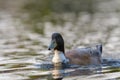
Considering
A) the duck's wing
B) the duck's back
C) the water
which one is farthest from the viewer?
the duck's wing

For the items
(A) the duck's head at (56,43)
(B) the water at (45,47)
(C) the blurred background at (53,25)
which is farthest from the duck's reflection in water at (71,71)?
(C) the blurred background at (53,25)

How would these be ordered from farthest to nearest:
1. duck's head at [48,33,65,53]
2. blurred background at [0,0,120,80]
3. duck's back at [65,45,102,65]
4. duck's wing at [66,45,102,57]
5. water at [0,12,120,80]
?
blurred background at [0,0,120,80]
duck's wing at [66,45,102,57]
duck's back at [65,45,102,65]
duck's head at [48,33,65,53]
water at [0,12,120,80]

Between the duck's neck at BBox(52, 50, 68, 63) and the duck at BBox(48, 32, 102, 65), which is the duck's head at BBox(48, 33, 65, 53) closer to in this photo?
the duck at BBox(48, 32, 102, 65)

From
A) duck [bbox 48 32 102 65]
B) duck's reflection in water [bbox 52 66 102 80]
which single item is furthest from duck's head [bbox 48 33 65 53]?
duck's reflection in water [bbox 52 66 102 80]

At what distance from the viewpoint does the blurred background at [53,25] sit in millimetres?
18156

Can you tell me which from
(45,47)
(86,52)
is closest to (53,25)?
(45,47)

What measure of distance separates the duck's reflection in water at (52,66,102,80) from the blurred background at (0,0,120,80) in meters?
1.27

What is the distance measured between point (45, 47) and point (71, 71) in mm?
4444

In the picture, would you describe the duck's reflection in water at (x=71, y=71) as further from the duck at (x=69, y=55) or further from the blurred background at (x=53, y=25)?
the blurred background at (x=53, y=25)

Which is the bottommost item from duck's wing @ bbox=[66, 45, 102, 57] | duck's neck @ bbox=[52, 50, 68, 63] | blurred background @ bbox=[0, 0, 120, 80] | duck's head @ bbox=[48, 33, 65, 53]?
duck's neck @ bbox=[52, 50, 68, 63]

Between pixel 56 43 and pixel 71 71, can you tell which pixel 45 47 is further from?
pixel 71 71

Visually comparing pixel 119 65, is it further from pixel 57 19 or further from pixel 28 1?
pixel 28 1

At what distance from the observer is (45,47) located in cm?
1866

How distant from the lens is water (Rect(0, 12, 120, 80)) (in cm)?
1371
